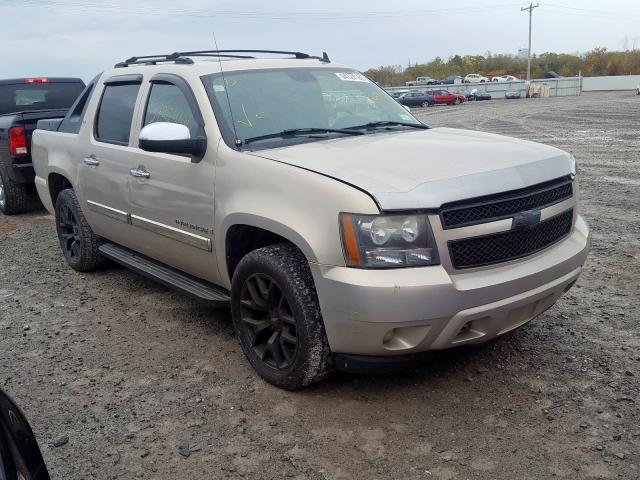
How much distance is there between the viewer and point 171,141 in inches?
151

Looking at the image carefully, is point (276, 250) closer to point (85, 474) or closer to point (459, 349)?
point (459, 349)

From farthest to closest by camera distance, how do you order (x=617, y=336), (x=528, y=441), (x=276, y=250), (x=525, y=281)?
(x=617, y=336) → (x=276, y=250) → (x=525, y=281) → (x=528, y=441)

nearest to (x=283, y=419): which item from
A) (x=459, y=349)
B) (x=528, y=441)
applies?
(x=459, y=349)

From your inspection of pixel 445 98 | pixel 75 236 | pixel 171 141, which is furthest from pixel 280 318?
pixel 445 98

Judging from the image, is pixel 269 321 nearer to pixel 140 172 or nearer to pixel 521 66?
pixel 140 172

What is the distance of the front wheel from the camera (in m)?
3.30

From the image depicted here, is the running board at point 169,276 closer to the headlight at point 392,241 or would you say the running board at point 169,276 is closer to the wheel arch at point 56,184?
the wheel arch at point 56,184

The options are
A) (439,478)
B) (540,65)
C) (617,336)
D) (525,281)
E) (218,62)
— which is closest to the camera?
(439,478)

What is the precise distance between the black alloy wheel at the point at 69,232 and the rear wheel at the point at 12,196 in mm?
3292

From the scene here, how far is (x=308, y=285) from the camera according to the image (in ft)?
10.9

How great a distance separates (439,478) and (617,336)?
190 centimetres

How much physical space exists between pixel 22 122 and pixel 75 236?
320cm

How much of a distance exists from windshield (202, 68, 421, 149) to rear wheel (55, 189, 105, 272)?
2286mm

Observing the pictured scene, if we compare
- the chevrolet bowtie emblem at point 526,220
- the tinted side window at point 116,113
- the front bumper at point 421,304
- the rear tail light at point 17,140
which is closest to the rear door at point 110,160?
the tinted side window at point 116,113
